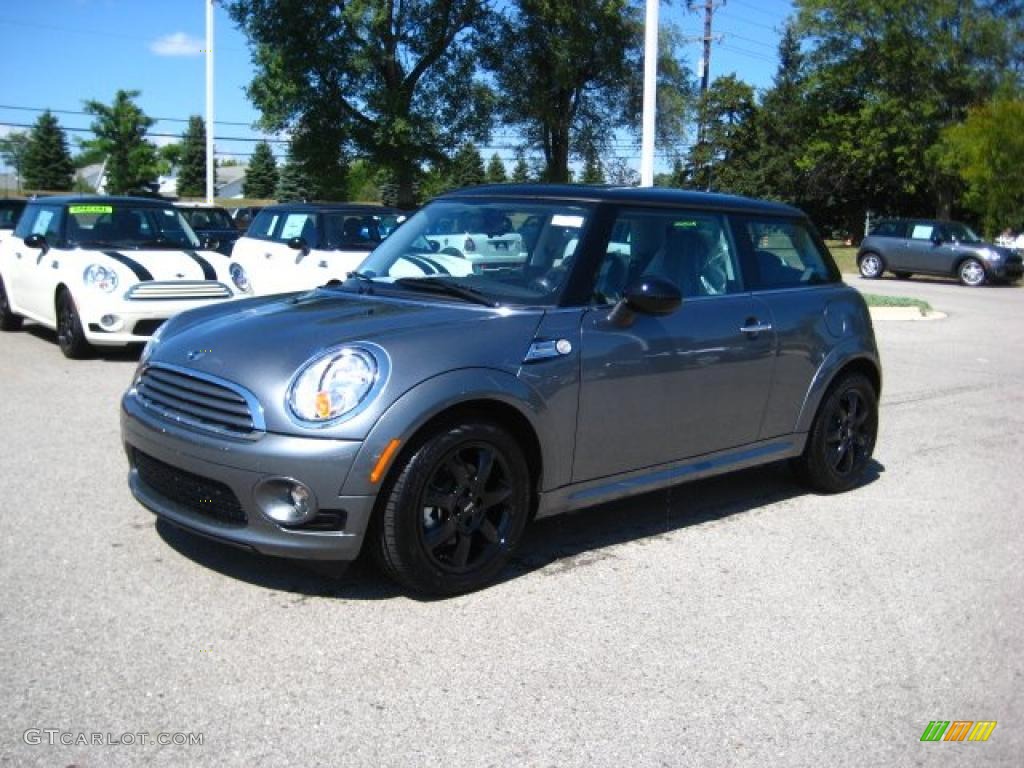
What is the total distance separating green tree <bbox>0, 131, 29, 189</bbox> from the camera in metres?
83.7

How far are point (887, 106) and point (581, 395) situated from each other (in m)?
43.9

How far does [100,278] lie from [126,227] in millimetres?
1069

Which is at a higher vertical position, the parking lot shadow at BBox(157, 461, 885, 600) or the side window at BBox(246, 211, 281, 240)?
the side window at BBox(246, 211, 281, 240)

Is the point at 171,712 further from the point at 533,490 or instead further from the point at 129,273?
the point at 129,273

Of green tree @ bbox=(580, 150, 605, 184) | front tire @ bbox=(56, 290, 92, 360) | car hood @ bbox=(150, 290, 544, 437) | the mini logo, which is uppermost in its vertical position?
green tree @ bbox=(580, 150, 605, 184)

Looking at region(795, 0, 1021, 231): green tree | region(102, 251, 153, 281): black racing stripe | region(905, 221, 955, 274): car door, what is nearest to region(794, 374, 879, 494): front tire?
region(102, 251, 153, 281): black racing stripe

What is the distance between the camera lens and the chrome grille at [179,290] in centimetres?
970

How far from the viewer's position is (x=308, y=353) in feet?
12.9

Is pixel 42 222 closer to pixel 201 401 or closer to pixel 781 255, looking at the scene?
pixel 201 401

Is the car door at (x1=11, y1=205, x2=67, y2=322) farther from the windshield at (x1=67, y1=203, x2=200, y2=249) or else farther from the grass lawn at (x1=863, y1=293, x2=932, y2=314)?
the grass lawn at (x1=863, y1=293, x2=932, y2=314)

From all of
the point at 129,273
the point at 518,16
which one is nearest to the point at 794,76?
the point at 518,16

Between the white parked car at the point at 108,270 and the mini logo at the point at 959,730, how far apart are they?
7912mm

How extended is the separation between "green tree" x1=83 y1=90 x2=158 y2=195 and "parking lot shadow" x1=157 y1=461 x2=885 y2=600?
190 feet

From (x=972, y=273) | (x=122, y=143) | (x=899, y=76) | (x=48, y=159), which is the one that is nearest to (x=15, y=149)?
(x=48, y=159)
